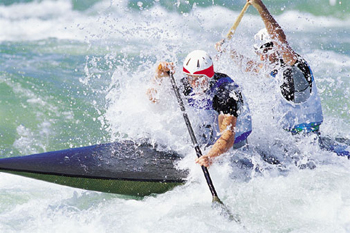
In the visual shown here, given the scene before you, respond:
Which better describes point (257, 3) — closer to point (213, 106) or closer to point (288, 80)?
point (288, 80)

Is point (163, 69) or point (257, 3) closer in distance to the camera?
point (257, 3)

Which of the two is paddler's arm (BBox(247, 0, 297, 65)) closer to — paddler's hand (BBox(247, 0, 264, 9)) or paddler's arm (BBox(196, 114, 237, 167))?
paddler's hand (BBox(247, 0, 264, 9))

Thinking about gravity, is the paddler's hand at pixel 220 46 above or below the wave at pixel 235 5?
above

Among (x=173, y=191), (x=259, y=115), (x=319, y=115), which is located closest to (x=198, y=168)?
(x=173, y=191)

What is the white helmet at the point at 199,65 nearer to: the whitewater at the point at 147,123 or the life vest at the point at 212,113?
the life vest at the point at 212,113

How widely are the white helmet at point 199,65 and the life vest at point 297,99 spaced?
910 millimetres

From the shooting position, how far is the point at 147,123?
4434 millimetres

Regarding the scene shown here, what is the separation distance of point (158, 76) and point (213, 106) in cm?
83

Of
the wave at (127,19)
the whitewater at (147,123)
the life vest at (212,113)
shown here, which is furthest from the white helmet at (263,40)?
the wave at (127,19)

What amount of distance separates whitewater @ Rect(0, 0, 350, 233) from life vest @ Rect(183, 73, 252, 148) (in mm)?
235

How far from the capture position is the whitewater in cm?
335

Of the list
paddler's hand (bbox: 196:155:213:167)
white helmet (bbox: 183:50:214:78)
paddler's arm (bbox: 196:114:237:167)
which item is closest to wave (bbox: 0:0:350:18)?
white helmet (bbox: 183:50:214:78)

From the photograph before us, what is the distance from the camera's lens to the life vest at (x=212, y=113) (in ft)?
12.1

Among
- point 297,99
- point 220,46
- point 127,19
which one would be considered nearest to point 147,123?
point 220,46
